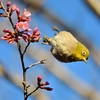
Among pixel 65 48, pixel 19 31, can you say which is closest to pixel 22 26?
pixel 19 31

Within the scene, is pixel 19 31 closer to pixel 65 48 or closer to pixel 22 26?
pixel 22 26

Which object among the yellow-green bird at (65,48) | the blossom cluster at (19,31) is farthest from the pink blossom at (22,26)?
the yellow-green bird at (65,48)

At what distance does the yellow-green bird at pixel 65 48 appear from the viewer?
300 centimetres

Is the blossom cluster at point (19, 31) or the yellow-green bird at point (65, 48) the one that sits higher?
the blossom cluster at point (19, 31)

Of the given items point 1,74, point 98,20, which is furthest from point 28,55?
point 98,20

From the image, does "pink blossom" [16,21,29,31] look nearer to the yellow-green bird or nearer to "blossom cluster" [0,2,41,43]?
"blossom cluster" [0,2,41,43]

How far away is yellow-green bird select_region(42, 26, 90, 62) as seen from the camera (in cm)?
300

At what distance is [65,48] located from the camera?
3.16m

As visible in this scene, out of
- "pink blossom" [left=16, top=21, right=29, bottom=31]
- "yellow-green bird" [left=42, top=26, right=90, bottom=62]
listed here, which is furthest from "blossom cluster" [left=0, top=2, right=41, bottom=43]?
"yellow-green bird" [left=42, top=26, right=90, bottom=62]

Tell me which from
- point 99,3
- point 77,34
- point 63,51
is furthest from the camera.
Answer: point 77,34

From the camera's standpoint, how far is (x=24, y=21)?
2.28 meters

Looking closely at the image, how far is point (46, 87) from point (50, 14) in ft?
10.0

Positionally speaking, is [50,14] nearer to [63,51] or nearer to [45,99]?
[45,99]

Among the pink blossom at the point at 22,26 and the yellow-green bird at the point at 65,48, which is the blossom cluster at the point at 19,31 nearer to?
the pink blossom at the point at 22,26
